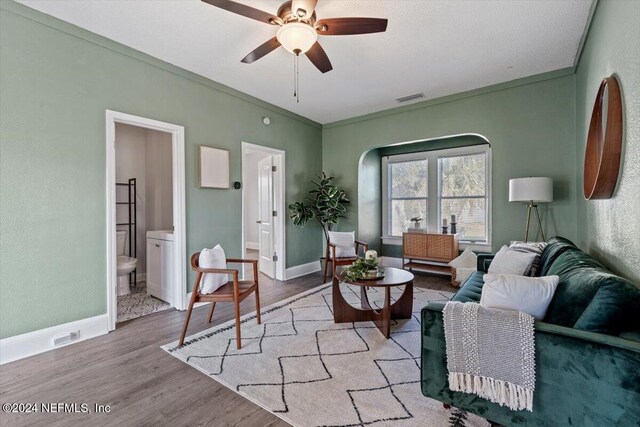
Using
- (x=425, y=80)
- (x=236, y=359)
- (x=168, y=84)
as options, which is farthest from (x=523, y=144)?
(x=168, y=84)

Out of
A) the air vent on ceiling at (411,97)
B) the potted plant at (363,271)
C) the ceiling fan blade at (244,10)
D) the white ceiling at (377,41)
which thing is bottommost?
the potted plant at (363,271)

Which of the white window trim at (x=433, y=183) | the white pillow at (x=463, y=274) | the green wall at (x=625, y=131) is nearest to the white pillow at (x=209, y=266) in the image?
the green wall at (x=625, y=131)

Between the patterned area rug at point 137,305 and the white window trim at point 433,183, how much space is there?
13.3 ft

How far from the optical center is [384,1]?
228cm

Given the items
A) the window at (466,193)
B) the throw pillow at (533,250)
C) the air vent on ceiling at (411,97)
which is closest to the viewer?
the throw pillow at (533,250)

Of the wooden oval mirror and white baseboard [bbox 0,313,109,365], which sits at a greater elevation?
the wooden oval mirror

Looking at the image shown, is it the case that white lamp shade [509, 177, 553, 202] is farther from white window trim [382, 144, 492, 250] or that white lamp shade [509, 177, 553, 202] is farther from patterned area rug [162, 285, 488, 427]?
patterned area rug [162, 285, 488, 427]

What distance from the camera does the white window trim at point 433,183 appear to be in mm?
4629

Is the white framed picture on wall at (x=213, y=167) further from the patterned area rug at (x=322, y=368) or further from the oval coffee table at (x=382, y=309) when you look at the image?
the oval coffee table at (x=382, y=309)

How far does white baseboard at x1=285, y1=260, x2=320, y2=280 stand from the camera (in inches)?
190

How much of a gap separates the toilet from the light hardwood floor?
111 cm

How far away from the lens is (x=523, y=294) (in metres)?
1.48

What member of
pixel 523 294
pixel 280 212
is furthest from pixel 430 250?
pixel 523 294

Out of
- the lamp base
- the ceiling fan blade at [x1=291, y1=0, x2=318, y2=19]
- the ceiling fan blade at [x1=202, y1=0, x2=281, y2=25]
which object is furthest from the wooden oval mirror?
the ceiling fan blade at [x1=202, y1=0, x2=281, y2=25]
